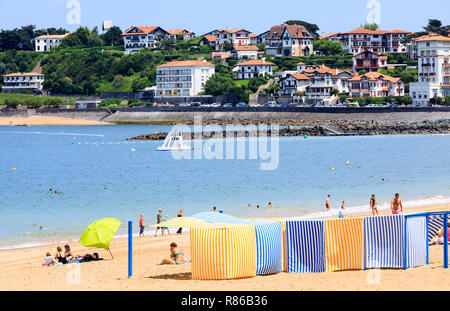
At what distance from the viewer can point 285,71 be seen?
14938 cm

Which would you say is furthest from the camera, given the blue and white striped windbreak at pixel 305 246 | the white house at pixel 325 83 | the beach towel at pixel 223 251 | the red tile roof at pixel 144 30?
the red tile roof at pixel 144 30

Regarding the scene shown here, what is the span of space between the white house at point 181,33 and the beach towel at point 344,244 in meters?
178

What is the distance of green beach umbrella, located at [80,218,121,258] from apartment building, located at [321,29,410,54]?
14805 centimetres

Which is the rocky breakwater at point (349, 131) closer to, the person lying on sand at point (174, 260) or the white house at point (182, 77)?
the white house at point (182, 77)

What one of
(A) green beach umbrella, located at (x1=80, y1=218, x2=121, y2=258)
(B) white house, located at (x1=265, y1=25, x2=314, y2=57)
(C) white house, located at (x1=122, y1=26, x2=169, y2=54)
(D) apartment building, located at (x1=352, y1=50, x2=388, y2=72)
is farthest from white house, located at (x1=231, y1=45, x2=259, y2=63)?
(A) green beach umbrella, located at (x1=80, y1=218, x2=121, y2=258)

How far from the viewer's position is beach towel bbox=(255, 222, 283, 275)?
1675 centimetres

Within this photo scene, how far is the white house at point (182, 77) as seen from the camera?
14950 centimetres

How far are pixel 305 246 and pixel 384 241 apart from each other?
1.82 m

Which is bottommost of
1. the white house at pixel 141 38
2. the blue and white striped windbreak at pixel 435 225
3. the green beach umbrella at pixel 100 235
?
the green beach umbrella at pixel 100 235

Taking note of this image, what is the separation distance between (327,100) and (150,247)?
114147 millimetres

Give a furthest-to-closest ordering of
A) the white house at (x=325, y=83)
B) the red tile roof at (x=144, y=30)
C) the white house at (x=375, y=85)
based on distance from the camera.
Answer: the red tile roof at (x=144, y=30)
the white house at (x=325, y=83)
the white house at (x=375, y=85)

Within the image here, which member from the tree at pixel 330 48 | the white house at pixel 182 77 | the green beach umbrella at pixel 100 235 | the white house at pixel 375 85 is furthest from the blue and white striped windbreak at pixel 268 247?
the tree at pixel 330 48

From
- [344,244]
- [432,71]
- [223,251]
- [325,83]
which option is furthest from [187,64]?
[223,251]
